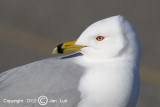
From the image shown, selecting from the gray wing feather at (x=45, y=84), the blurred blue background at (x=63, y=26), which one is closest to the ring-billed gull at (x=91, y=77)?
the gray wing feather at (x=45, y=84)

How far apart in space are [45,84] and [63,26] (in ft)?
13.3

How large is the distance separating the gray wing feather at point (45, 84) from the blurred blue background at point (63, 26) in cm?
227

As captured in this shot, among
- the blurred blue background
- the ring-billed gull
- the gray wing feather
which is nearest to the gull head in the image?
the ring-billed gull

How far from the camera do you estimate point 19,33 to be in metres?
6.33

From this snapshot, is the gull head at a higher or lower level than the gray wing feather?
higher

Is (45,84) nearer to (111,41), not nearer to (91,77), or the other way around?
(91,77)

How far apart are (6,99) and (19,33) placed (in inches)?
143

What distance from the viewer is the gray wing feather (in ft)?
9.02

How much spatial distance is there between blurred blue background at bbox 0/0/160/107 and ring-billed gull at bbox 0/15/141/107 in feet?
7.19

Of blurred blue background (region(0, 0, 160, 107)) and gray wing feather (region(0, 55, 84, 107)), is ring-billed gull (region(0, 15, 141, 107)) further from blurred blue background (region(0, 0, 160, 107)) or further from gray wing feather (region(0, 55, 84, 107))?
blurred blue background (region(0, 0, 160, 107))

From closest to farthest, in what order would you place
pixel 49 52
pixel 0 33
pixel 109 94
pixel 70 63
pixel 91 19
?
pixel 109 94 → pixel 70 63 → pixel 49 52 → pixel 0 33 → pixel 91 19

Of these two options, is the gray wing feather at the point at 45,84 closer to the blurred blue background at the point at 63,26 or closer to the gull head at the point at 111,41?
the gull head at the point at 111,41

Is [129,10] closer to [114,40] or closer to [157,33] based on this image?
[157,33]

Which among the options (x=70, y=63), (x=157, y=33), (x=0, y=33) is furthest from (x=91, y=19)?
(x=70, y=63)
